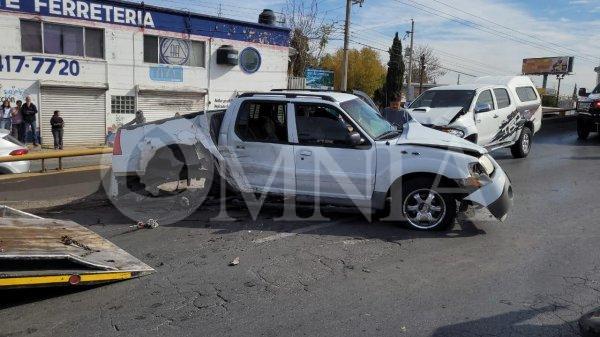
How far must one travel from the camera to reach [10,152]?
9492 millimetres

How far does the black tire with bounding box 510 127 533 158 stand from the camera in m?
13.0

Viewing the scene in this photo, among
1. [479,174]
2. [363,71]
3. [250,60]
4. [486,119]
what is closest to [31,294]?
[479,174]

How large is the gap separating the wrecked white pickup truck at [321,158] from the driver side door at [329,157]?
0.01m

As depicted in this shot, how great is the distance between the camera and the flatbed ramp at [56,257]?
4316mm

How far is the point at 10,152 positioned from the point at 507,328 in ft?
29.0

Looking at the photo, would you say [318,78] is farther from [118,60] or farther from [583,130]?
[583,130]

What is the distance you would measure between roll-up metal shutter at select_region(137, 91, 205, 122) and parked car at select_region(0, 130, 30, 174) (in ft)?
37.6

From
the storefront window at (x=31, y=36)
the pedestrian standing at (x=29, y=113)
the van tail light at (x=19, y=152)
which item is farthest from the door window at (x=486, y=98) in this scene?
the storefront window at (x=31, y=36)

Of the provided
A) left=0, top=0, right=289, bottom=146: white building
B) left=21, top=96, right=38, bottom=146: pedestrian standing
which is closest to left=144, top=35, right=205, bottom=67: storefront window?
left=0, top=0, right=289, bottom=146: white building

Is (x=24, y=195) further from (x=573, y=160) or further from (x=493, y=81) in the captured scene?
(x=573, y=160)

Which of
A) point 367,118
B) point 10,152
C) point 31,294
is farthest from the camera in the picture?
point 10,152

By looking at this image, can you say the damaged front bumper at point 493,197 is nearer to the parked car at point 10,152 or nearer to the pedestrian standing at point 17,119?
the parked car at point 10,152

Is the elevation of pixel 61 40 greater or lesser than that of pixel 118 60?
greater

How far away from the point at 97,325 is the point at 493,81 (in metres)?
11.7
